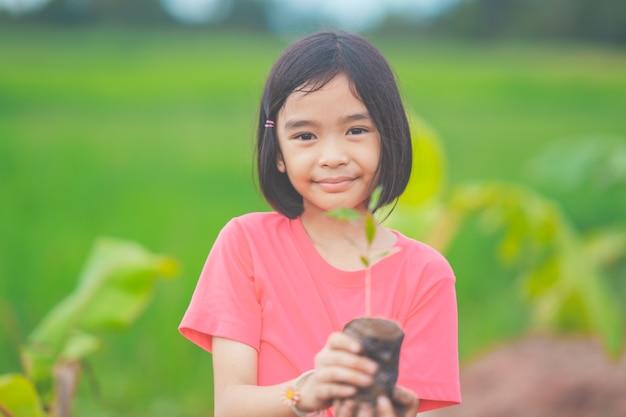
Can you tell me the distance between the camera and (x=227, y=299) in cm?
184

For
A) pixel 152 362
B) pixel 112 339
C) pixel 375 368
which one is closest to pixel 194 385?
pixel 152 362

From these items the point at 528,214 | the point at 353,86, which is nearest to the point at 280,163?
the point at 353,86

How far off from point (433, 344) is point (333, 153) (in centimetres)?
41

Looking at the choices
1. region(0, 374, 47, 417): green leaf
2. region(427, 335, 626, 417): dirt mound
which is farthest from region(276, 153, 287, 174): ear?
region(427, 335, 626, 417): dirt mound

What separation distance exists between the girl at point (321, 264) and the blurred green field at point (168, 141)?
1.37m

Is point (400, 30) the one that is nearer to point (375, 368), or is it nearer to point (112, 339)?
point (112, 339)

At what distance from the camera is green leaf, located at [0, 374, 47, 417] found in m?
2.49

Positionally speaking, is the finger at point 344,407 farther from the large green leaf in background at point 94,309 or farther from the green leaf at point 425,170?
the green leaf at point 425,170

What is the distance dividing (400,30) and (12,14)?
3435 millimetres

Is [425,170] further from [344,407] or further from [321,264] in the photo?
[344,407]

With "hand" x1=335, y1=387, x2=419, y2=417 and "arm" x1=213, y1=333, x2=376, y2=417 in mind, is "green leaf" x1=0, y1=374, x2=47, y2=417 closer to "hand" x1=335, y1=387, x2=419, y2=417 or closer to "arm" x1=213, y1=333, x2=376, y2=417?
"arm" x1=213, y1=333, x2=376, y2=417

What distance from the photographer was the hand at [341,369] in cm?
149

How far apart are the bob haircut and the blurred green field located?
4.85 feet

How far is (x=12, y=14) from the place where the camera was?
809 centimetres
